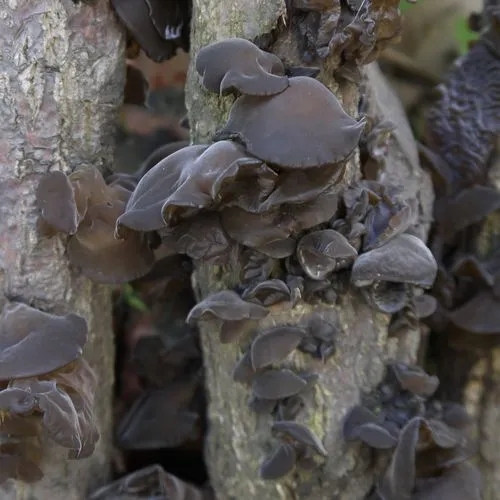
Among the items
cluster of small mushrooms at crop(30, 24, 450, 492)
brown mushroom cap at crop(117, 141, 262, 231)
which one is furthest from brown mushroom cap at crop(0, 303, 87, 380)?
brown mushroom cap at crop(117, 141, 262, 231)

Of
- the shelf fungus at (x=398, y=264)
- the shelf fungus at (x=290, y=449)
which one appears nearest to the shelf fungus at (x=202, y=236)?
the shelf fungus at (x=398, y=264)

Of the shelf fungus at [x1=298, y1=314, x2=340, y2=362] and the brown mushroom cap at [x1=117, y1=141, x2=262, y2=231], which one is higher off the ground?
the brown mushroom cap at [x1=117, y1=141, x2=262, y2=231]

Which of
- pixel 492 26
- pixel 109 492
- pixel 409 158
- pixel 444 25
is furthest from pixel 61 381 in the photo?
pixel 444 25

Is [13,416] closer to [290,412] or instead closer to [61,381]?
[61,381]

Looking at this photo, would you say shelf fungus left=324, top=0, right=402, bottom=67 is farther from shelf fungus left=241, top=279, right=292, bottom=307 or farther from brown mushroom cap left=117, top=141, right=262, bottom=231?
shelf fungus left=241, top=279, right=292, bottom=307

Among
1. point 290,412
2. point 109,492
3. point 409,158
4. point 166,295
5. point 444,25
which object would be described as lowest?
point 109,492

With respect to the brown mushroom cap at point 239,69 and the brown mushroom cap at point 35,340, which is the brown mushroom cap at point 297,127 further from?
the brown mushroom cap at point 35,340
